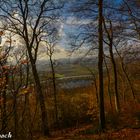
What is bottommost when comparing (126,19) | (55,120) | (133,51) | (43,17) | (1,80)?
(55,120)

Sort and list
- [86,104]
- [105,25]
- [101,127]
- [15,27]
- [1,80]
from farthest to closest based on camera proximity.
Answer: [86,104], [105,25], [15,27], [101,127], [1,80]

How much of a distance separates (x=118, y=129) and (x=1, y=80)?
9.11m

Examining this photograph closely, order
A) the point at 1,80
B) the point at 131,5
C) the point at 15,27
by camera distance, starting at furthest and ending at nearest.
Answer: the point at 15,27 < the point at 131,5 < the point at 1,80

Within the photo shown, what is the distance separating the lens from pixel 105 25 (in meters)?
26.4

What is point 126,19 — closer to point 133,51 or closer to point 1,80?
point 133,51

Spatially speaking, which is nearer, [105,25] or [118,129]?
[118,129]

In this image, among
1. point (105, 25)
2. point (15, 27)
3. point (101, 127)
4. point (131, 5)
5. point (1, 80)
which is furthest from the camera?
point (105, 25)

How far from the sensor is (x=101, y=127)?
1652 centimetres

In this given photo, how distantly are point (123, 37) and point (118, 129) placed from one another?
493 cm

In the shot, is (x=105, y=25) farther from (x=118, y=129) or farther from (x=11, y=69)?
(x=11, y=69)

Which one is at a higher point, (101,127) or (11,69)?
(11,69)

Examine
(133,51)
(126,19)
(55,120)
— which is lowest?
(55,120)

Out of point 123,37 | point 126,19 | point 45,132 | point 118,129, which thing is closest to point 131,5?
point 126,19

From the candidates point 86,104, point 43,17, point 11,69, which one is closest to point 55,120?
point 86,104
